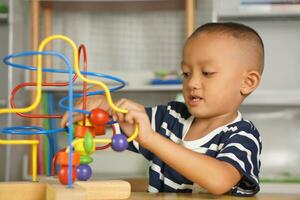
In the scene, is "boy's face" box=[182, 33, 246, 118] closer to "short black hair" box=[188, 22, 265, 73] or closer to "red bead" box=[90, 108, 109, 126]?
"short black hair" box=[188, 22, 265, 73]

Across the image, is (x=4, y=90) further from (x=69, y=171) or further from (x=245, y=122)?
(x=69, y=171)

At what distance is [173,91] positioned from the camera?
7.73 feet

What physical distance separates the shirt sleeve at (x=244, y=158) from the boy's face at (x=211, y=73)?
0.36 ft

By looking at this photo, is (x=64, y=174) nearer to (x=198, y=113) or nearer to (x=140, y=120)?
(x=140, y=120)

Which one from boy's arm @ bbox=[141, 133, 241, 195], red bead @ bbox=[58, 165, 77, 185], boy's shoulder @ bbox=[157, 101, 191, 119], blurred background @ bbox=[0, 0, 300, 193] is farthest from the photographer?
blurred background @ bbox=[0, 0, 300, 193]

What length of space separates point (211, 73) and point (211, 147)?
0.46 feet

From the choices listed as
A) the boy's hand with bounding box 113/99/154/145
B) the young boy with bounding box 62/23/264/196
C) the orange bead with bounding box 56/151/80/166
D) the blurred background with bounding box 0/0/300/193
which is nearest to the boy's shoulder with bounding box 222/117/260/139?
the young boy with bounding box 62/23/264/196

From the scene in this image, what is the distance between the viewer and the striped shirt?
914 mm

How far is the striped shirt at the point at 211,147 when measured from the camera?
91cm

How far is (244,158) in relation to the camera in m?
0.91

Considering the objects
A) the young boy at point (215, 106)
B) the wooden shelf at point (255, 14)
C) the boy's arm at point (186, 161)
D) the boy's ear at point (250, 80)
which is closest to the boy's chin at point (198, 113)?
the young boy at point (215, 106)

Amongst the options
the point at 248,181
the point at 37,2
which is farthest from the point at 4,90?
the point at 248,181

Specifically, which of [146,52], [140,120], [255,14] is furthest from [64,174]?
[146,52]

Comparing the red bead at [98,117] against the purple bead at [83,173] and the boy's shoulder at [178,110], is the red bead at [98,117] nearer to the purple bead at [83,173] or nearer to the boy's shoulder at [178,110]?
the purple bead at [83,173]
